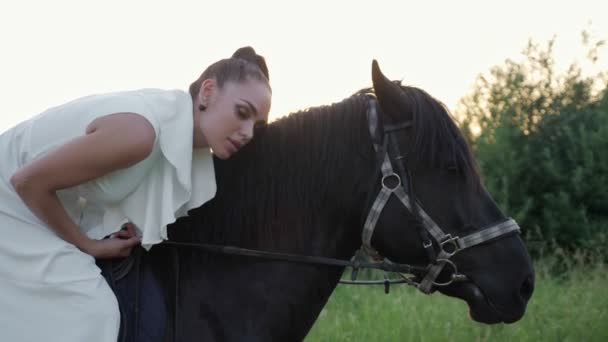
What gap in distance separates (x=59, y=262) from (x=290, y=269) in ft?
2.81

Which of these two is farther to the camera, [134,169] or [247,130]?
[247,130]

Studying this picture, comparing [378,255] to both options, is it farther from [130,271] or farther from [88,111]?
[88,111]

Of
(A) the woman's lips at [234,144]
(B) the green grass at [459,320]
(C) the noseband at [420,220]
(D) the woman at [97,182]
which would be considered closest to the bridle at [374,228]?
(C) the noseband at [420,220]

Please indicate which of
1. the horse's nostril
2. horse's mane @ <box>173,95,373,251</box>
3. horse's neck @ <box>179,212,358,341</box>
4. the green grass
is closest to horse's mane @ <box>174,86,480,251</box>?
horse's mane @ <box>173,95,373,251</box>

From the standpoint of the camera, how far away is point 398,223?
2.35m

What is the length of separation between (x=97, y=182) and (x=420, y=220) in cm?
120

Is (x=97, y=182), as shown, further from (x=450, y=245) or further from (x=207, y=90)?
(x=450, y=245)

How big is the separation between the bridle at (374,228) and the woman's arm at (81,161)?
46cm

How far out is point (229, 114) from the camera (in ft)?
7.88

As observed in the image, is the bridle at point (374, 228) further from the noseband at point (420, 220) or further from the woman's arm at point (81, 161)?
the woman's arm at point (81, 161)

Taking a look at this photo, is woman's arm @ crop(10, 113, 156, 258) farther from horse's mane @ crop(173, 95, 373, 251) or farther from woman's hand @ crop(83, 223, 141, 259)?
horse's mane @ crop(173, 95, 373, 251)

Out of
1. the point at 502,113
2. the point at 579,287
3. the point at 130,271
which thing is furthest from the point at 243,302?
the point at 502,113

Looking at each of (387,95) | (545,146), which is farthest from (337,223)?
Result: (545,146)

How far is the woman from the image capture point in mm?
2096
